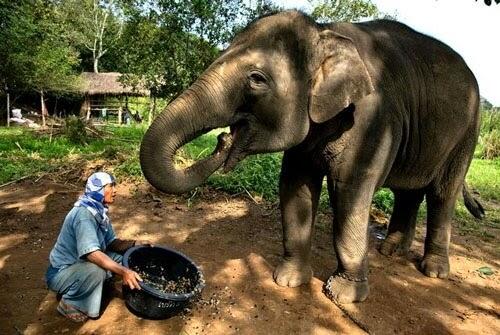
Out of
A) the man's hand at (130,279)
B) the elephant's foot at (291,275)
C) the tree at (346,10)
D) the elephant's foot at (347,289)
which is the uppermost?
the tree at (346,10)

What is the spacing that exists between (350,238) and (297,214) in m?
0.60

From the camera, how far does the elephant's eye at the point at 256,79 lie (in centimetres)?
326

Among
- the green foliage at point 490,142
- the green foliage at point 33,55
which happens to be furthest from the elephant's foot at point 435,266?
the green foliage at point 33,55

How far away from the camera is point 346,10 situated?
31.4 m

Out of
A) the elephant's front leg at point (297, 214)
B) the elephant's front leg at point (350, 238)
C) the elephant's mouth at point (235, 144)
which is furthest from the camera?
the elephant's front leg at point (297, 214)

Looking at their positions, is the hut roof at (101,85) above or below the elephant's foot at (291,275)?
below

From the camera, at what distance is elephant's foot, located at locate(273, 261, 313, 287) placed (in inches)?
173

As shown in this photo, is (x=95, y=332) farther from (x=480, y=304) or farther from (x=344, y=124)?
(x=480, y=304)

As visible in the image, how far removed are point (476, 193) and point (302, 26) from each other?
328 inches

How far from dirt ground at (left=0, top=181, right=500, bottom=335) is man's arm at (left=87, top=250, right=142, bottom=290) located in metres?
0.43

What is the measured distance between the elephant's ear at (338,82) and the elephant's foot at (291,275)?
1600 mm

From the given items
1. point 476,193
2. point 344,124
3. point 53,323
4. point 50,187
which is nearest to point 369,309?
point 344,124

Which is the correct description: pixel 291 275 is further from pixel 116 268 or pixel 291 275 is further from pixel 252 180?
pixel 252 180

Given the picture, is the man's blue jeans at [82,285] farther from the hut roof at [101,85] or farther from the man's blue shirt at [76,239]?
the hut roof at [101,85]
